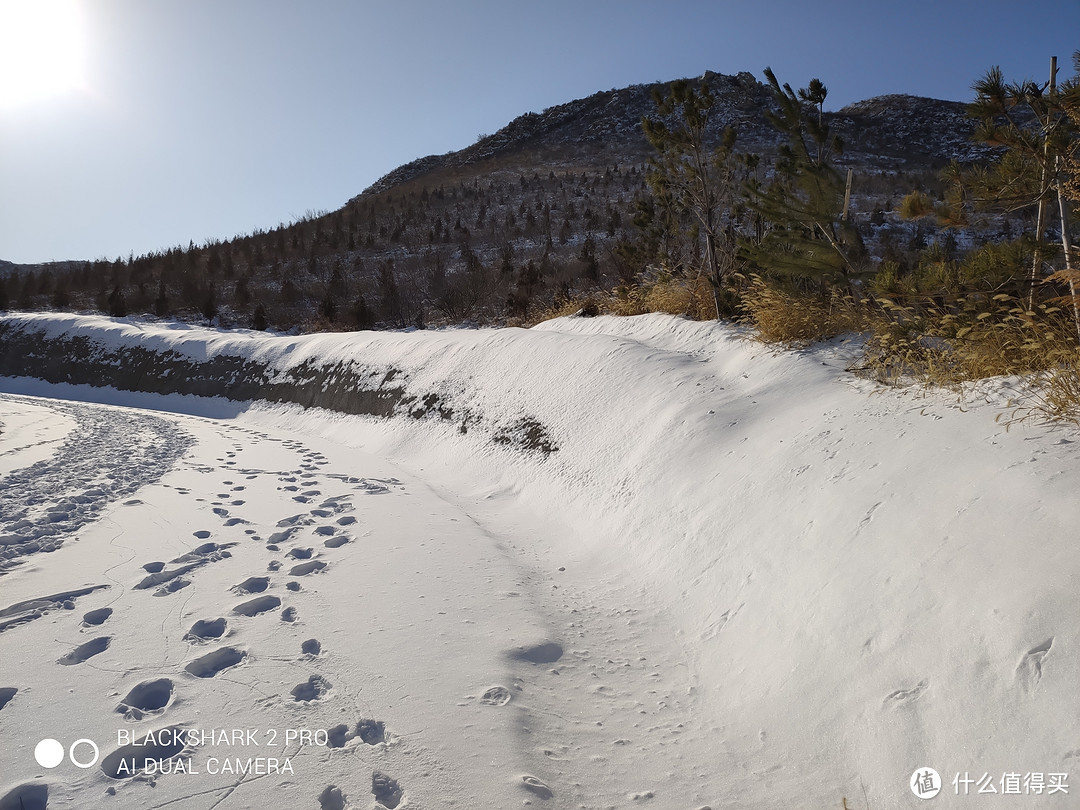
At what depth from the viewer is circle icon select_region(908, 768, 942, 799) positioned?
1.94 m

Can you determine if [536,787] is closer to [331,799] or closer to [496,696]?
[496,696]

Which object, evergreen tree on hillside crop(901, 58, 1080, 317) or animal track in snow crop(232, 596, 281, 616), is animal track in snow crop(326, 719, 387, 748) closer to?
animal track in snow crop(232, 596, 281, 616)

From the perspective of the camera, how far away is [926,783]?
197 cm

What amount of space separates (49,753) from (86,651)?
805 millimetres

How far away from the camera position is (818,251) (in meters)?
6.38

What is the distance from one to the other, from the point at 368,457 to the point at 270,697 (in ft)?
20.1

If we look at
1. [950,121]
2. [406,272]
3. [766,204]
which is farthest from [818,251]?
[950,121]

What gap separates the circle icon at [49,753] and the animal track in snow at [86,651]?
0.64 metres

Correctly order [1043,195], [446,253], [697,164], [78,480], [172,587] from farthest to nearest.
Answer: [446,253], [697,164], [78,480], [1043,195], [172,587]

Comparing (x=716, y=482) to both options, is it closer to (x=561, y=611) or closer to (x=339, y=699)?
(x=561, y=611)

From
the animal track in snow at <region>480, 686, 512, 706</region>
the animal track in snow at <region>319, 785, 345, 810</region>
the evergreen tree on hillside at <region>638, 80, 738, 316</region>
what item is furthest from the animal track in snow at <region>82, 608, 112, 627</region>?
the evergreen tree on hillside at <region>638, 80, 738, 316</region>

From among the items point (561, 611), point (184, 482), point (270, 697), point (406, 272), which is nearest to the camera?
point (270, 697)

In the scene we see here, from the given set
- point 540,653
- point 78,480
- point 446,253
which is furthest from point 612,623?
point 446,253

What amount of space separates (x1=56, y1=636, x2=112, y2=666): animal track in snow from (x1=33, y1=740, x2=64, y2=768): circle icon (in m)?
0.64
